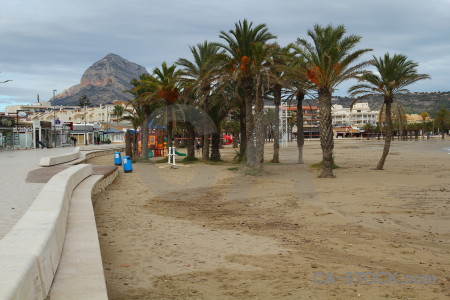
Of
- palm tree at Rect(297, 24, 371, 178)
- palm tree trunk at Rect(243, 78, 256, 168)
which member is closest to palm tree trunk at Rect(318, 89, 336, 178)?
palm tree at Rect(297, 24, 371, 178)

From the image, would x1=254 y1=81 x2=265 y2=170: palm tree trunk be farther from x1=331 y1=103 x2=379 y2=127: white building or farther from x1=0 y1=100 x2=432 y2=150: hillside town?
x1=331 y1=103 x2=379 y2=127: white building

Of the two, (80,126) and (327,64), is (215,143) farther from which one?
(80,126)

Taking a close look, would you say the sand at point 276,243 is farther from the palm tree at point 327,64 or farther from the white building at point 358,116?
the white building at point 358,116

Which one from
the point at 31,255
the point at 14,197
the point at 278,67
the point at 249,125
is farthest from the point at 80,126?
the point at 31,255

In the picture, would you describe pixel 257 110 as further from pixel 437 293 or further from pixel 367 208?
pixel 437 293

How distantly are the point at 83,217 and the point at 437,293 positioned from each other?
484cm

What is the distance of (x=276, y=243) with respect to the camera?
7543 mm

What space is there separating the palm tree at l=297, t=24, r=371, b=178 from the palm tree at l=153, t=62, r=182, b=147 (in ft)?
34.0

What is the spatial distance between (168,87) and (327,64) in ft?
39.8

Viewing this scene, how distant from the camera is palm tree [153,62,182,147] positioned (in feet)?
94.6

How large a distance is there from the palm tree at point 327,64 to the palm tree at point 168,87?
1036cm

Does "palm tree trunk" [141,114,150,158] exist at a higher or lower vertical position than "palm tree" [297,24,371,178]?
lower

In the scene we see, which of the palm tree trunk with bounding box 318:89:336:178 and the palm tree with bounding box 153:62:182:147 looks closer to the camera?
the palm tree trunk with bounding box 318:89:336:178

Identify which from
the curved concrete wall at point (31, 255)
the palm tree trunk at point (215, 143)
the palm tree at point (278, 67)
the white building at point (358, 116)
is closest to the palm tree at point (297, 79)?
the palm tree at point (278, 67)
